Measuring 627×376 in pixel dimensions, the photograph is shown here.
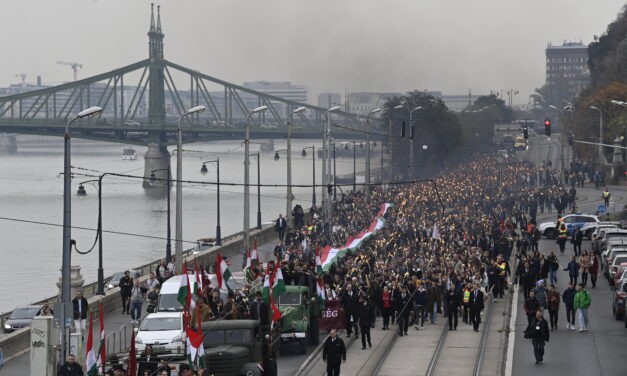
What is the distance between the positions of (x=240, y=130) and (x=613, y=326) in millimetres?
117163

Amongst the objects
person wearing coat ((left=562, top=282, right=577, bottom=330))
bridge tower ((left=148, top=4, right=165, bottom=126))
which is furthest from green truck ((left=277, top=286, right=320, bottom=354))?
bridge tower ((left=148, top=4, right=165, bottom=126))

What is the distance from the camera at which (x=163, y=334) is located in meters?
27.8

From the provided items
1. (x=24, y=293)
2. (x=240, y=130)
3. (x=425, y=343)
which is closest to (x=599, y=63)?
(x=240, y=130)

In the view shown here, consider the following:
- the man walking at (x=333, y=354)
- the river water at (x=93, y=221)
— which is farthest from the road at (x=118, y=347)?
the river water at (x=93, y=221)

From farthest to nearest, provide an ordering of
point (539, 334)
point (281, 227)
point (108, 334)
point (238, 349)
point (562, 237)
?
point (281, 227) → point (562, 237) → point (108, 334) → point (539, 334) → point (238, 349)

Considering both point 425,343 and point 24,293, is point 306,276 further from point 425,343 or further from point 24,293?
point 24,293

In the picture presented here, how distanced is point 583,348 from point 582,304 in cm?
167

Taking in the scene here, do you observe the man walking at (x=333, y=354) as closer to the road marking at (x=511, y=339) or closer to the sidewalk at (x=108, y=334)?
the road marking at (x=511, y=339)

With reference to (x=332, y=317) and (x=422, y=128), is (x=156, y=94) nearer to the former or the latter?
(x=422, y=128)

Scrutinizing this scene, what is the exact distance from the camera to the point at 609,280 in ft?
127

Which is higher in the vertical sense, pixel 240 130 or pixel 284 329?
pixel 240 130

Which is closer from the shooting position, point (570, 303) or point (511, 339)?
point (511, 339)

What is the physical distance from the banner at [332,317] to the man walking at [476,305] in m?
3.14

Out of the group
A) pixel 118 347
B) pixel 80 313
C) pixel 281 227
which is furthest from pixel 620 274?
pixel 281 227
